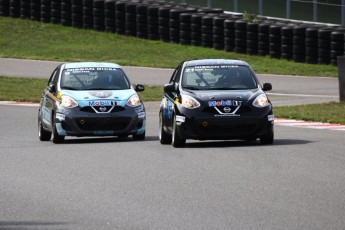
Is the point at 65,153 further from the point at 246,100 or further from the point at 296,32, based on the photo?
the point at 296,32

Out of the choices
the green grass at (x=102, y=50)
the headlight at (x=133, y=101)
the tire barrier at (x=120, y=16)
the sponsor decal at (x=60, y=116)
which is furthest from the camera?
the tire barrier at (x=120, y=16)

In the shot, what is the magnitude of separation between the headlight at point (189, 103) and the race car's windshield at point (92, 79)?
2.73 metres

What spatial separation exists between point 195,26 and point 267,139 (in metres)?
20.5

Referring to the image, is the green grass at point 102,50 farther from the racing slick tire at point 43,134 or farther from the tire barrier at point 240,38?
the racing slick tire at point 43,134

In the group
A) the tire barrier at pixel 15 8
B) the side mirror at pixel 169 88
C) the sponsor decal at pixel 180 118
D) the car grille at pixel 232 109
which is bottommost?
the tire barrier at pixel 15 8

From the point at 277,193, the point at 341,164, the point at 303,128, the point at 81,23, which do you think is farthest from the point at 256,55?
the point at 277,193

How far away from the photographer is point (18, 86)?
34719 millimetres

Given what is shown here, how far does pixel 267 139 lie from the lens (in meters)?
19.3

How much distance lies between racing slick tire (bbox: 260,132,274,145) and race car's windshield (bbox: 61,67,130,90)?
11.1ft

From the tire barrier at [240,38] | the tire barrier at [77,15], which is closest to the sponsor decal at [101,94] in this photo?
the tire barrier at [240,38]

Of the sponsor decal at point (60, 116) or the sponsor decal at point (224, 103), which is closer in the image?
the sponsor decal at point (224, 103)

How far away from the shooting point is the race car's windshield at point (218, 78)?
787 inches

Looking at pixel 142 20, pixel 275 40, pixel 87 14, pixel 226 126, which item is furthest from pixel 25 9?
pixel 226 126

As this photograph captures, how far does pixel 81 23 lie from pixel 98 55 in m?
3.38
